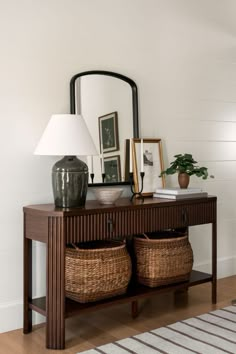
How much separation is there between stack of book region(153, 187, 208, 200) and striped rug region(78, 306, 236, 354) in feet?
2.60

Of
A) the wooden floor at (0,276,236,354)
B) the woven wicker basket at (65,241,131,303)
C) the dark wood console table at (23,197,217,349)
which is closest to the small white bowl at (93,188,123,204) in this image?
the dark wood console table at (23,197,217,349)

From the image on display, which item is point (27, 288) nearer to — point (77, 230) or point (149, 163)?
point (77, 230)

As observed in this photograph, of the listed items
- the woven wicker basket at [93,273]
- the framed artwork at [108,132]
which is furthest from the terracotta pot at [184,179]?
the woven wicker basket at [93,273]

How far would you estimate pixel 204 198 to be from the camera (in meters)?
3.29

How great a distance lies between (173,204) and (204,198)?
31 centimetres

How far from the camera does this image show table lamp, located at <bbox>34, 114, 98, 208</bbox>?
266cm

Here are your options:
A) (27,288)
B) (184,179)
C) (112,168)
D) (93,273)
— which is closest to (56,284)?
(93,273)

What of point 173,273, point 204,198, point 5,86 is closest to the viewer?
point 5,86

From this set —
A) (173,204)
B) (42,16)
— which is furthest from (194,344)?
(42,16)

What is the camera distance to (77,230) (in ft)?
8.52

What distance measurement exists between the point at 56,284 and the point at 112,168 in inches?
39.1

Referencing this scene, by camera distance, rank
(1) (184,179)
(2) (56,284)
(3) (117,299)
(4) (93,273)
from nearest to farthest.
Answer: (2) (56,284) → (4) (93,273) → (3) (117,299) → (1) (184,179)

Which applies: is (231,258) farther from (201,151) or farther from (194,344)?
(194,344)

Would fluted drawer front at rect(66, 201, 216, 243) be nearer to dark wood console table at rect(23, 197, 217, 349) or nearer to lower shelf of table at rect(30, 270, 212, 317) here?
dark wood console table at rect(23, 197, 217, 349)
